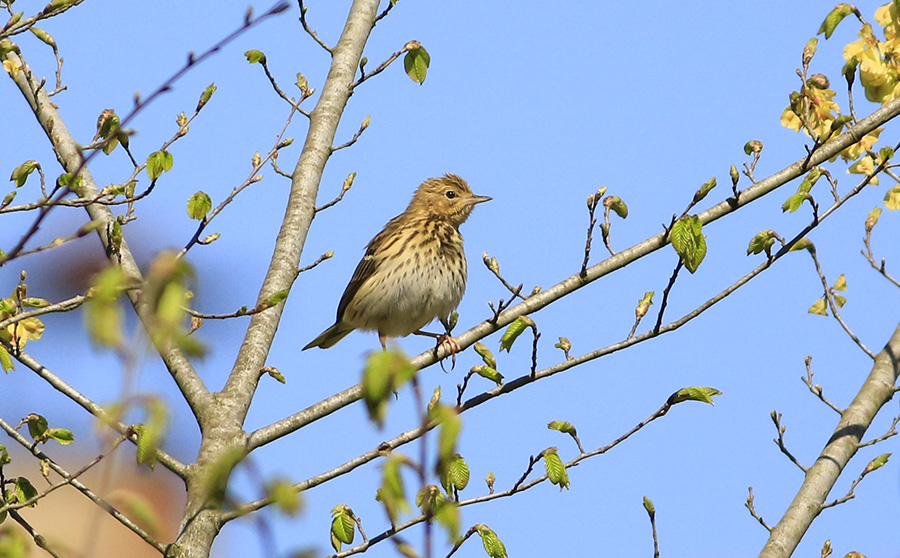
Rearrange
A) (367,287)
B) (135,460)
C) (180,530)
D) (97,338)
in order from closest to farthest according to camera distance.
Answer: (97,338) < (135,460) < (180,530) < (367,287)

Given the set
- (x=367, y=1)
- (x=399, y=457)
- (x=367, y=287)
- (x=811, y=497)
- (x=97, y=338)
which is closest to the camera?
(x=97, y=338)

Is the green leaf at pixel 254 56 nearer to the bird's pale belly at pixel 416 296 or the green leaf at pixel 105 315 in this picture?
the bird's pale belly at pixel 416 296

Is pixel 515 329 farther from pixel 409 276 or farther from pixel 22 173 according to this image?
pixel 409 276

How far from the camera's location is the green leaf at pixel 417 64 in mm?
6434

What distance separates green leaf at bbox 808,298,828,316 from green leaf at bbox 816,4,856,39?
1925mm

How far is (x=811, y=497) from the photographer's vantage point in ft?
19.4

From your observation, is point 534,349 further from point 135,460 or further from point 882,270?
point 882,270

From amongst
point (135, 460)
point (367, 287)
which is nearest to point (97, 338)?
point (135, 460)

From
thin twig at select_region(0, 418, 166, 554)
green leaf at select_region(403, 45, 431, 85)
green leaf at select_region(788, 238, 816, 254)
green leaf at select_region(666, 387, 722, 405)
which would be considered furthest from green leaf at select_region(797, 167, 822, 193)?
thin twig at select_region(0, 418, 166, 554)

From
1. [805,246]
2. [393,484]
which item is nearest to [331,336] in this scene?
[805,246]

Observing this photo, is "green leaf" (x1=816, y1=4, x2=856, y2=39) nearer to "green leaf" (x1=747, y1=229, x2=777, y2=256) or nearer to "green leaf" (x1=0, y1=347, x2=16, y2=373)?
Result: "green leaf" (x1=747, y1=229, x2=777, y2=256)

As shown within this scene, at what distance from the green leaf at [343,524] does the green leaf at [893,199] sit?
384 cm

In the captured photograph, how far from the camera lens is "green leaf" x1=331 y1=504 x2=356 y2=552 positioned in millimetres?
4551

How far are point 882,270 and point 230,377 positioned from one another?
4272 millimetres
